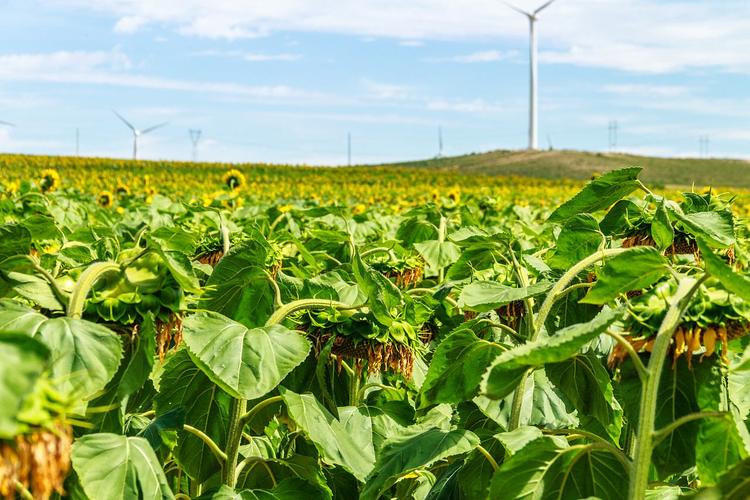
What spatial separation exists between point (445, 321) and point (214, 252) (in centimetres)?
103

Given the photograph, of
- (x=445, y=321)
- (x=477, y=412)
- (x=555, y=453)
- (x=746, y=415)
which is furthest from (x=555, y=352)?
(x=445, y=321)

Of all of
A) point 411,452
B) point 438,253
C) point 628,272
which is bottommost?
point 411,452

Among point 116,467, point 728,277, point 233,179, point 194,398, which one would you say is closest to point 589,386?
point 728,277

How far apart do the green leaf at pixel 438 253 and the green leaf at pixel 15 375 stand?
2917 mm

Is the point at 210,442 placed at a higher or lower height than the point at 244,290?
lower

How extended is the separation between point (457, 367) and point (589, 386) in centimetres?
36

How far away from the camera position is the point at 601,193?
7.61 ft

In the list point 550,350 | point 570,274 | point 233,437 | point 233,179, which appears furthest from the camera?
point 233,179

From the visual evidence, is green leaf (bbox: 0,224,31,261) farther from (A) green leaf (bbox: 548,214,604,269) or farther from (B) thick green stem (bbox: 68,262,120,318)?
(A) green leaf (bbox: 548,214,604,269)

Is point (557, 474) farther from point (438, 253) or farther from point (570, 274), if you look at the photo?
point (438, 253)

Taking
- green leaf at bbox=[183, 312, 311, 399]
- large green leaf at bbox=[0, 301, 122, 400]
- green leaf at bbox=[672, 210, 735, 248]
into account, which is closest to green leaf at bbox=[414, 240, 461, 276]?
green leaf at bbox=[672, 210, 735, 248]

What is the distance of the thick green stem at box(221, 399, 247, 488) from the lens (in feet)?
6.89

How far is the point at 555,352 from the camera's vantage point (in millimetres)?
1343

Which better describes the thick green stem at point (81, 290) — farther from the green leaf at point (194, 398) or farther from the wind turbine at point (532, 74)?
the wind turbine at point (532, 74)
